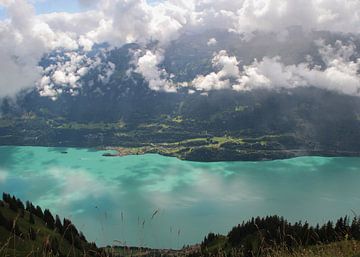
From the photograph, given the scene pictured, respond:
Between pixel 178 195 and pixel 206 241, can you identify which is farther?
pixel 178 195

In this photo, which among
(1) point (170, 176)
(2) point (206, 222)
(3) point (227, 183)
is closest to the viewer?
(2) point (206, 222)

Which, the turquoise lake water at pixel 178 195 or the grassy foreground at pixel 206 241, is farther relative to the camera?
the turquoise lake water at pixel 178 195

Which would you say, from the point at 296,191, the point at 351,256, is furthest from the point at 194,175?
the point at 351,256

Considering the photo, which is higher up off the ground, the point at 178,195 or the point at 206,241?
the point at 178,195

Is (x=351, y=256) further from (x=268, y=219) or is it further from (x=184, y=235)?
(x=184, y=235)

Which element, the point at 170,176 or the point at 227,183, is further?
the point at 170,176

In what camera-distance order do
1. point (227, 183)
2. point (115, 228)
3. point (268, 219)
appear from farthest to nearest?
point (227, 183) < point (115, 228) < point (268, 219)

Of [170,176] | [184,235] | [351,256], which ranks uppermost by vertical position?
[170,176]

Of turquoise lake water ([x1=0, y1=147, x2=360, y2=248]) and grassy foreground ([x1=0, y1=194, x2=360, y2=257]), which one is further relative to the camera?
turquoise lake water ([x1=0, y1=147, x2=360, y2=248])
